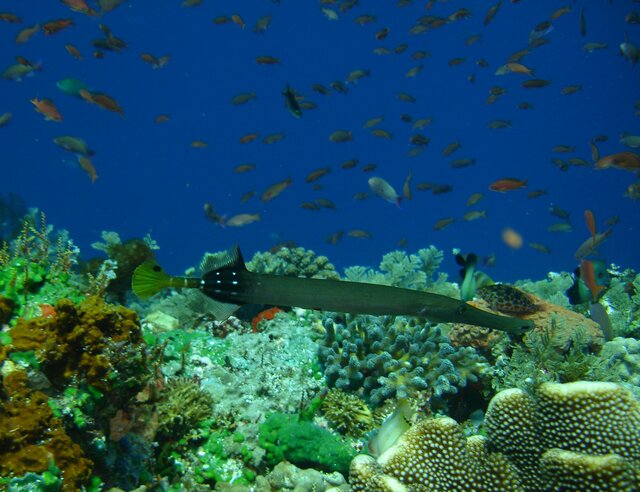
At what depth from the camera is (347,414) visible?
4.92 m

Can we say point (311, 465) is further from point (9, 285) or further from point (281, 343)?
point (9, 285)

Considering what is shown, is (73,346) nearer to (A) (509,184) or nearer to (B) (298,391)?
(B) (298,391)

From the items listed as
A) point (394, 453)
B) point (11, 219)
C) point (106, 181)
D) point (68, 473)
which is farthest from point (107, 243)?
point (106, 181)

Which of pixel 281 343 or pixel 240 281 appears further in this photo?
pixel 281 343

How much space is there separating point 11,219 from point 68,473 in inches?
726

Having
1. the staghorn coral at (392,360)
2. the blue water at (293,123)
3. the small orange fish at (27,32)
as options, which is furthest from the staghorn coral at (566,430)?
the blue water at (293,123)

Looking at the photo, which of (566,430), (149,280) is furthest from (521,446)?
(149,280)

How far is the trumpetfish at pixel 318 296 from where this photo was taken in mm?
3885

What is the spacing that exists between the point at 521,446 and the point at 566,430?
1.08 feet

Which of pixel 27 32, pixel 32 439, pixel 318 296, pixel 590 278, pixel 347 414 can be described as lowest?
pixel 32 439

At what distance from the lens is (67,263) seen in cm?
568

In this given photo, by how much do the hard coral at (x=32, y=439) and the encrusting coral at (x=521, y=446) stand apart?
6.33 ft

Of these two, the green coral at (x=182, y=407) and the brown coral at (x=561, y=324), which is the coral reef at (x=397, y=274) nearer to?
the brown coral at (x=561, y=324)

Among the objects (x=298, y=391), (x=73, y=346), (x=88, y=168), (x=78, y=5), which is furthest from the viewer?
(x=88, y=168)
